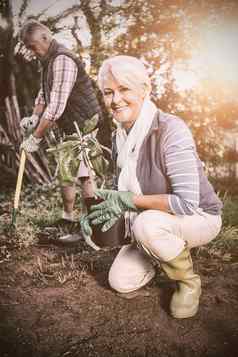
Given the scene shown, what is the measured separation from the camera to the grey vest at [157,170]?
1719 mm

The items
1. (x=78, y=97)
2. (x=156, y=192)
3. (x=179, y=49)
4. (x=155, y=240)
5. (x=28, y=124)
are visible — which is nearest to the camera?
(x=155, y=240)

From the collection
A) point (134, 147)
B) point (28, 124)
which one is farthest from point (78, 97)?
point (134, 147)

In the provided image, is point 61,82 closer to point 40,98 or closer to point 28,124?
point 40,98

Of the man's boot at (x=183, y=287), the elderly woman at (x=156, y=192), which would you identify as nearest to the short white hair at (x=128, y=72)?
the elderly woman at (x=156, y=192)

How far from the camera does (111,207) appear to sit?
5.60 feet

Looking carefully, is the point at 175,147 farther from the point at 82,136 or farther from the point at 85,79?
the point at 85,79

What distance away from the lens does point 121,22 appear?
2283mm

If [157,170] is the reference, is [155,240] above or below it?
below

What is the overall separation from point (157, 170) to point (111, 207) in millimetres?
292

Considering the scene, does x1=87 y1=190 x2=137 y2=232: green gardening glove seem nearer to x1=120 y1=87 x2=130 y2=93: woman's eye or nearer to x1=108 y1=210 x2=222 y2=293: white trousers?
x1=108 y1=210 x2=222 y2=293: white trousers

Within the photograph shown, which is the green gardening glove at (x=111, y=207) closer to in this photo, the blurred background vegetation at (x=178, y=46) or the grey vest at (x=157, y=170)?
the grey vest at (x=157, y=170)

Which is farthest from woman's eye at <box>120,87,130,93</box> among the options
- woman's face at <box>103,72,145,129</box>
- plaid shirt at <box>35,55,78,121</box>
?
plaid shirt at <box>35,55,78,121</box>

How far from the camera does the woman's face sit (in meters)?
1.78

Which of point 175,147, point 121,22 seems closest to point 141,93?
point 175,147
